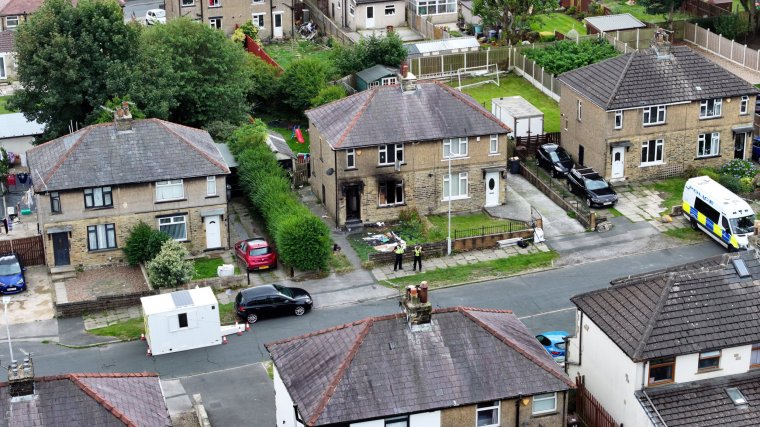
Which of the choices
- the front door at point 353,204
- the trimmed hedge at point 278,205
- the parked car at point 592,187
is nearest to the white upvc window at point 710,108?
the parked car at point 592,187

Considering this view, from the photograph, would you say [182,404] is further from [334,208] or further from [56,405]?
[334,208]

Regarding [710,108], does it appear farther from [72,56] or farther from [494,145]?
[72,56]

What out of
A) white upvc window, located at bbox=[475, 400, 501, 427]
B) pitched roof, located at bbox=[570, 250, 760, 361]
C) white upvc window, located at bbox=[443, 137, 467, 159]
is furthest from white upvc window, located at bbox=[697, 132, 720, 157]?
white upvc window, located at bbox=[475, 400, 501, 427]

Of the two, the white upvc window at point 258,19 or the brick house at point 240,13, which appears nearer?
the brick house at point 240,13

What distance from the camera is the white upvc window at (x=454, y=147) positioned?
71000 millimetres

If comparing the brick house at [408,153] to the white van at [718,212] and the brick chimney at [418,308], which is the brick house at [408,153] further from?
the brick chimney at [418,308]

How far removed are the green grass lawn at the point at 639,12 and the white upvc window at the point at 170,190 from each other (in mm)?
50423

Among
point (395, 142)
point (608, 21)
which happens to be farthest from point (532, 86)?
point (395, 142)

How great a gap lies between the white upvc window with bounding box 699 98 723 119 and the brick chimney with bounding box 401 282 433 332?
115ft

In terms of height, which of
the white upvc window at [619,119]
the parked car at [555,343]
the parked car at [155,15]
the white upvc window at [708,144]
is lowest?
the parked car at [555,343]

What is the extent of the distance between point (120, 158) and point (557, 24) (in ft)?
168

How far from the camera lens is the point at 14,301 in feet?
207

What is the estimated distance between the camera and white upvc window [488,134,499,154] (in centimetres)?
7162

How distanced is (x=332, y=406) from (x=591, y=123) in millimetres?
36977
